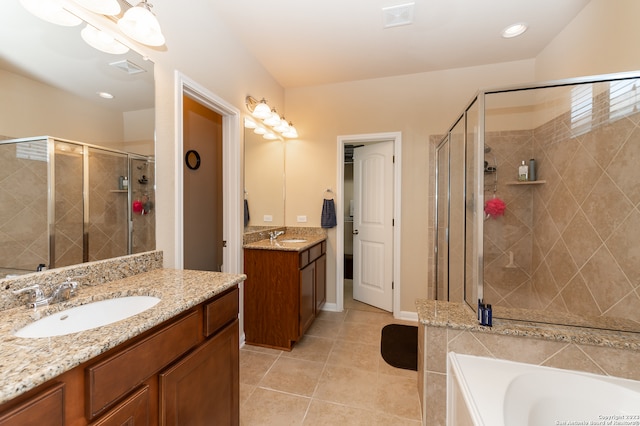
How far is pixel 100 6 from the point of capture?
1071mm

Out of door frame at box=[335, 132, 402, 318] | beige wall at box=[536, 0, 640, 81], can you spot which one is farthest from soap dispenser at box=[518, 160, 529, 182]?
door frame at box=[335, 132, 402, 318]

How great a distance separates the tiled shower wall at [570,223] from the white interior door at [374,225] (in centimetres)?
105

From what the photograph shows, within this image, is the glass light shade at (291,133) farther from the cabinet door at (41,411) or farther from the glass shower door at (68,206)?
the cabinet door at (41,411)

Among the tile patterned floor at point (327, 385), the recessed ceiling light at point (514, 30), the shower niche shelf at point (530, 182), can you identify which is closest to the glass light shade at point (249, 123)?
the tile patterned floor at point (327, 385)

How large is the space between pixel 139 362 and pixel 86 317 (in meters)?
0.38

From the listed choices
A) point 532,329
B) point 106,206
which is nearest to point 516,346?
point 532,329

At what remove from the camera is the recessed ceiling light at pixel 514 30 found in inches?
82.9

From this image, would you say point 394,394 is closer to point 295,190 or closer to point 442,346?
point 442,346

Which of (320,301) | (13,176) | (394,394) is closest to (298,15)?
(13,176)

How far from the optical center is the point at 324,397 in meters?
1.71

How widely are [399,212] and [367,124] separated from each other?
1.11 m

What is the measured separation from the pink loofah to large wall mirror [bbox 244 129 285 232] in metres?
2.20

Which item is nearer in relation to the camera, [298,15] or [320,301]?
[298,15]

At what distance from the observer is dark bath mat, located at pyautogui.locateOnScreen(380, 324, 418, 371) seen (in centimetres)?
210
